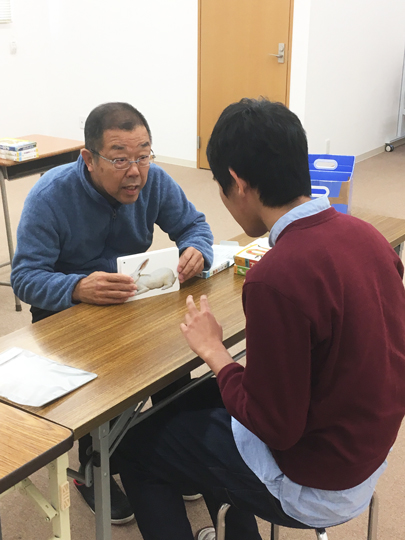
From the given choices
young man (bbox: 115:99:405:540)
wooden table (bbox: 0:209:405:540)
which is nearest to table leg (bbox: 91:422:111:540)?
wooden table (bbox: 0:209:405:540)

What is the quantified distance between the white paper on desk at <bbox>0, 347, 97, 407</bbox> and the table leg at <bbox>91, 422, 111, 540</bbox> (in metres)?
0.12

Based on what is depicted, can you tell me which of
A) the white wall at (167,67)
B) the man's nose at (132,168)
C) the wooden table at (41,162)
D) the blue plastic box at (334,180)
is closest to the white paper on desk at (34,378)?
the man's nose at (132,168)

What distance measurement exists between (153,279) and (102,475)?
566 mm

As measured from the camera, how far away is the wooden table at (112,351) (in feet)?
3.86

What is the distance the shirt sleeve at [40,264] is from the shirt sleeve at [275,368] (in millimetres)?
762

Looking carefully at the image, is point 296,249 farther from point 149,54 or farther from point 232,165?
point 149,54

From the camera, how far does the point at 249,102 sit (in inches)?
44.2

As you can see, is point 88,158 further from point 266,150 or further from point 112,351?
point 266,150

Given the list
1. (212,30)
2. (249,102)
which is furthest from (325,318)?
(212,30)

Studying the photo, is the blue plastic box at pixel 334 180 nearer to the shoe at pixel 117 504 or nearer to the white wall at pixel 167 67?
the shoe at pixel 117 504

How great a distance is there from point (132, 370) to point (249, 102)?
60 cm

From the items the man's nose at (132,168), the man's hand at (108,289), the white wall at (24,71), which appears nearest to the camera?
the man's hand at (108,289)

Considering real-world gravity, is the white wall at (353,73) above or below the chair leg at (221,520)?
above

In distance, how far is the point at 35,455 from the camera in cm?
100
